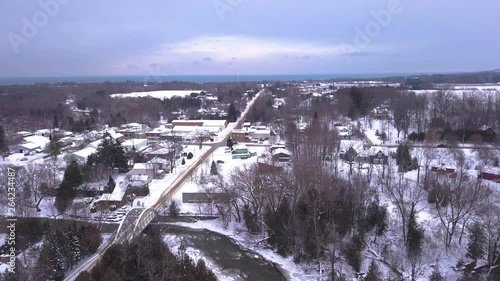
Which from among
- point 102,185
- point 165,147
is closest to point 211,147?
point 165,147

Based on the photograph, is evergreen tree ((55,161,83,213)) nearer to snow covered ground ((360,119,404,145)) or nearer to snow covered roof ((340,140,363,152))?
snow covered roof ((340,140,363,152))

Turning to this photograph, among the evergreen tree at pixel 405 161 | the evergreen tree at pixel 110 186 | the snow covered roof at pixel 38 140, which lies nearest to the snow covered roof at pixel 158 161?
the evergreen tree at pixel 110 186

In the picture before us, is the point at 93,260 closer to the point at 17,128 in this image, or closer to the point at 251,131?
the point at 251,131

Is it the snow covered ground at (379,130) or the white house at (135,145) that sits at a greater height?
the snow covered ground at (379,130)

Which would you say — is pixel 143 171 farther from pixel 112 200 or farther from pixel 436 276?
pixel 436 276

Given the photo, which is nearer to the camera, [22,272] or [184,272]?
[22,272]

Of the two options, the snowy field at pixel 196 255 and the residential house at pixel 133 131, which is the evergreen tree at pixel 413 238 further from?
the residential house at pixel 133 131

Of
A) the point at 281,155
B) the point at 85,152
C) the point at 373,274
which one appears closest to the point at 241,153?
the point at 281,155
